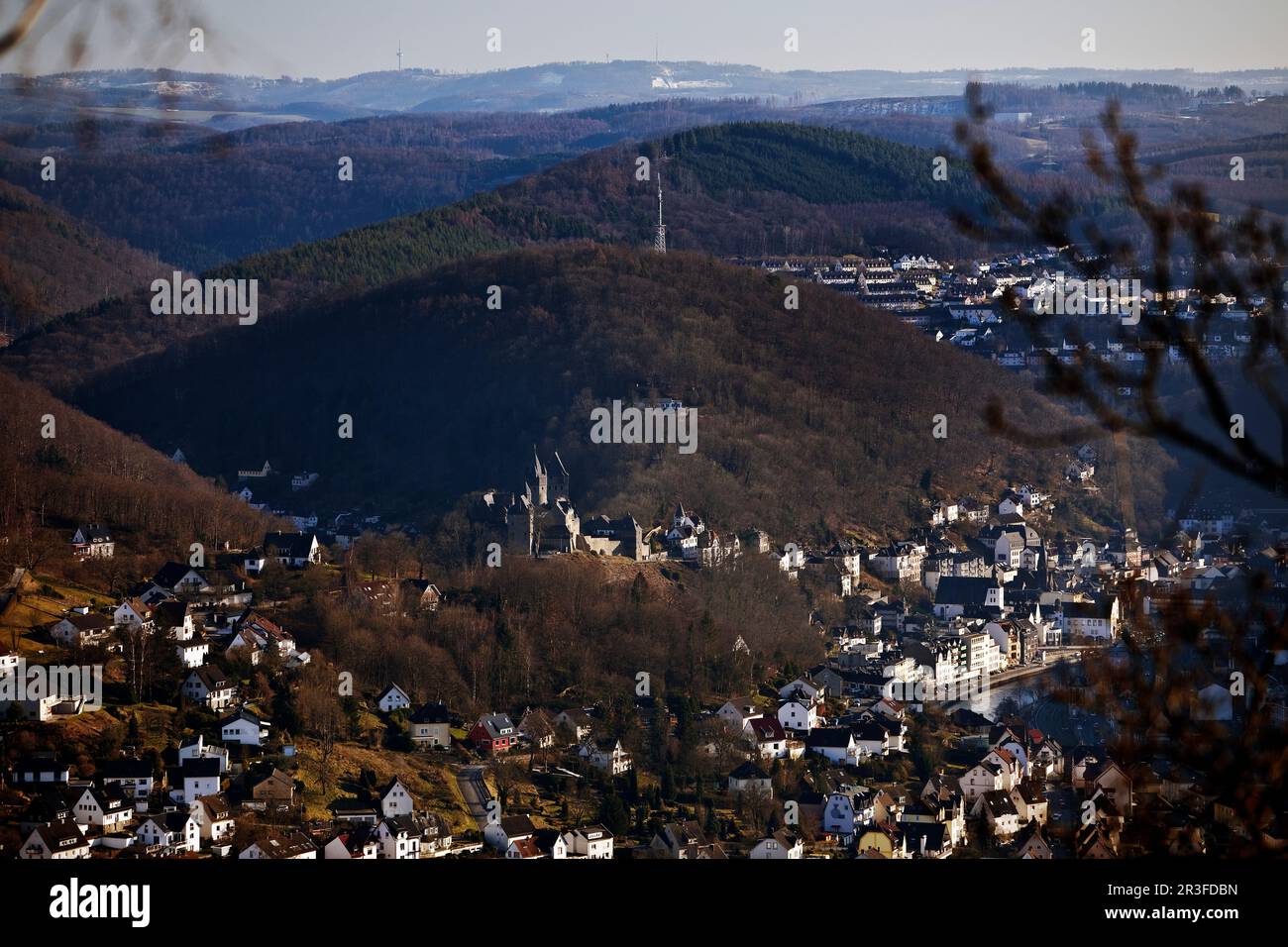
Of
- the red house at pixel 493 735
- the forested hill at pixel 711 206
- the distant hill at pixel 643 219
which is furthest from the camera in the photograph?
the forested hill at pixel 711 206

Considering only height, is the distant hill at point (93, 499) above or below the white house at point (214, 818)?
above

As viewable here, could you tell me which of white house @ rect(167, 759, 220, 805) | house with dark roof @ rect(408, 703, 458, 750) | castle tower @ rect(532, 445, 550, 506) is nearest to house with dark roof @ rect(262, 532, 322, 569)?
castle tower @ rect(532, 445, 550, 506)

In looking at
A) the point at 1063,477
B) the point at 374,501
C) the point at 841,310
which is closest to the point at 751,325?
the point at 841,310

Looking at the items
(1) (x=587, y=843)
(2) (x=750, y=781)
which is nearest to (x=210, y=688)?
(1) (x=587, y=843)

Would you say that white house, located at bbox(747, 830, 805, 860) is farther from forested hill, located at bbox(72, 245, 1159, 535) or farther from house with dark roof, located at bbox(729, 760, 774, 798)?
forested hill, located at bbox(72, 245, 1159, 535)

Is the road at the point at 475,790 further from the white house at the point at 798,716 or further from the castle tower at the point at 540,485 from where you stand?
the castle tower at the point at 540,485

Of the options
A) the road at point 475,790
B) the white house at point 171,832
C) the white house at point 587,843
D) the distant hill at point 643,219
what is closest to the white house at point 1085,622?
the road at point 475,790
